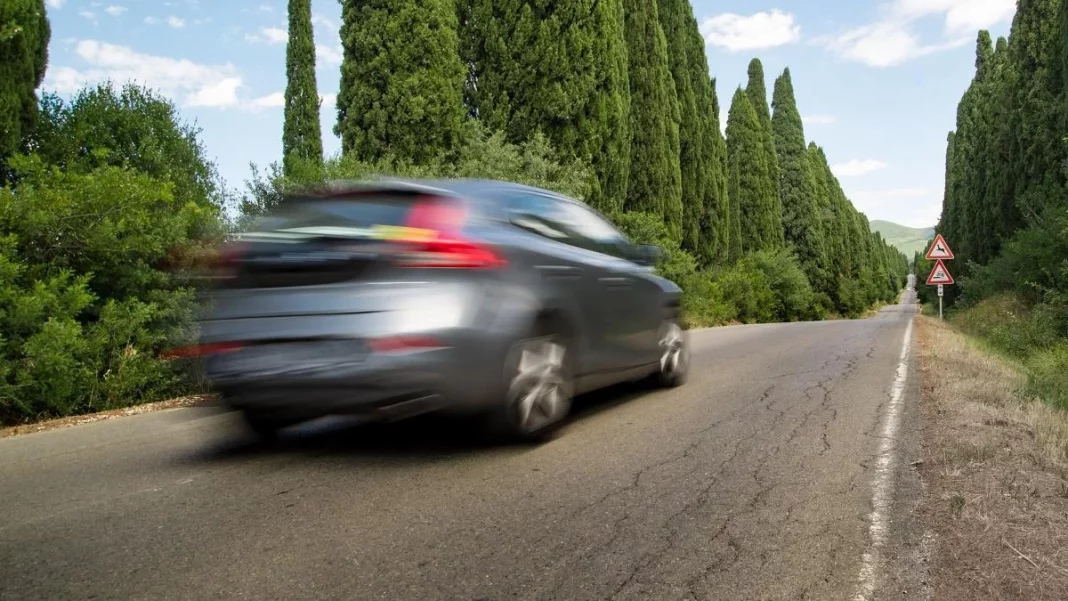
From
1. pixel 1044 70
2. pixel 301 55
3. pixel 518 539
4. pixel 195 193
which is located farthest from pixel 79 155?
pixel 1044 70

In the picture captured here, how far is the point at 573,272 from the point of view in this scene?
18.7 ft

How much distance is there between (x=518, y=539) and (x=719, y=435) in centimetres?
262

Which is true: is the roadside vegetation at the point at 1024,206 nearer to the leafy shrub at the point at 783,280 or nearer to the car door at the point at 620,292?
the car door at the point at 620,292

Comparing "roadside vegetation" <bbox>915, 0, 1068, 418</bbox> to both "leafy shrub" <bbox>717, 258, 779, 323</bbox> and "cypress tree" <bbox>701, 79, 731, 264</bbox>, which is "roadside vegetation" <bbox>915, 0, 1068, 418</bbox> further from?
"cypress tree" <bbox>701, 79, 731, 264</bbox>

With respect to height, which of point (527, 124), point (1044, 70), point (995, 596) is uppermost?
point (1044, 70)

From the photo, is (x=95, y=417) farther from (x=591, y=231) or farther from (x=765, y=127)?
(x=765, y=127)

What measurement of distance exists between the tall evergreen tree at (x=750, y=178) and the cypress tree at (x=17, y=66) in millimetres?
37568

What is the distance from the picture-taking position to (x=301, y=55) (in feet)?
94.5

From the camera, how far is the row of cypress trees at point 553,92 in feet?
57.2

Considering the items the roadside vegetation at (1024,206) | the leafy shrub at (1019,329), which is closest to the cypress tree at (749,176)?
the roadside vegetation at (1024,206)

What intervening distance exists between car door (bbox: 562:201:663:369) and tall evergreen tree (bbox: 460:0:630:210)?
13.9 metres

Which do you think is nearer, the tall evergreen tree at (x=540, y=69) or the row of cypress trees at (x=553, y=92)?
the row of cypress trees at (x=553, y=92)

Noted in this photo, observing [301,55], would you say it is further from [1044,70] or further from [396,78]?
[1044,70]

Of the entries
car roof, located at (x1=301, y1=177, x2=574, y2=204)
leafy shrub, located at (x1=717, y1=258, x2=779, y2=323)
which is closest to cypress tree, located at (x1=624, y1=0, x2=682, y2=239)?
leafy shrub, located at (x1=717, y1=258, x2=779, y2=323)
